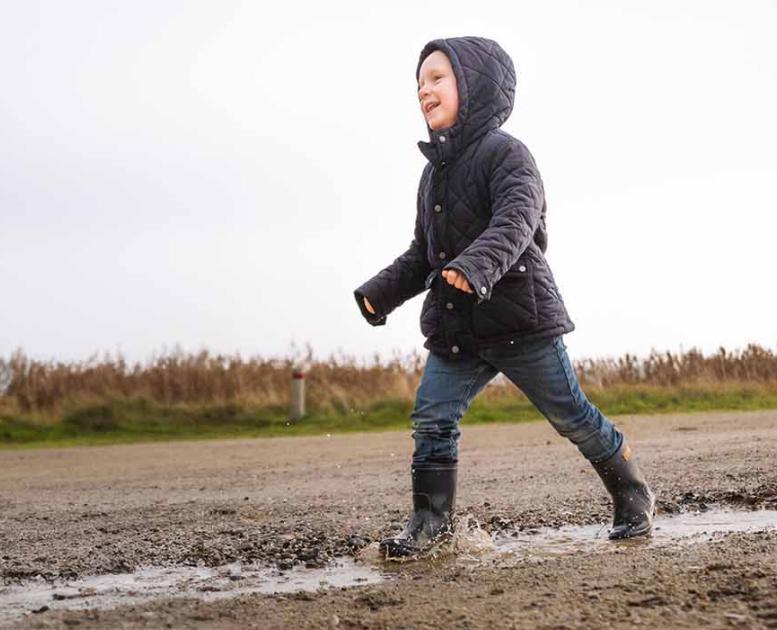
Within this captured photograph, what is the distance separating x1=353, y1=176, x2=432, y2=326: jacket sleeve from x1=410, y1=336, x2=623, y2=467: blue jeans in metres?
0.37

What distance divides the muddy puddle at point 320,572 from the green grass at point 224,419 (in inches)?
432

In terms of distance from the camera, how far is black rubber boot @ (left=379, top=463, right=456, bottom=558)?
5164mm

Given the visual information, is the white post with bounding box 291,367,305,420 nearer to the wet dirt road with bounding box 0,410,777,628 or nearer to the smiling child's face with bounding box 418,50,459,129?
the wet dirt road with bounding box 0,410,777,628

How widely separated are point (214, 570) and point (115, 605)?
0.77 metres

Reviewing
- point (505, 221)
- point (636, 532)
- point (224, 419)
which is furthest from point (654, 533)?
point (224, 419)

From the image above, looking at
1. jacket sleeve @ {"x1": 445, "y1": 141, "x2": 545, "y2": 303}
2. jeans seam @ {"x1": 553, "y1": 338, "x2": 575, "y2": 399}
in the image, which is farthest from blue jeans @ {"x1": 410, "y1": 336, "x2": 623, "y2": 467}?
jacket sleeve @ {"x1": 445, "y1": 141, "x2": 545, "y2": 303}

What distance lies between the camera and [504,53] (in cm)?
546

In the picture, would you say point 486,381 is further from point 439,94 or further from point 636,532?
point 439,94

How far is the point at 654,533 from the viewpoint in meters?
5.62

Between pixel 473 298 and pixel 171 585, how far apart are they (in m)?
1.72

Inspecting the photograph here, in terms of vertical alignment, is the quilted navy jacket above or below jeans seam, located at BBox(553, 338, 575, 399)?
above

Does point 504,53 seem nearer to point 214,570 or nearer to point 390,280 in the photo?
point 390,280

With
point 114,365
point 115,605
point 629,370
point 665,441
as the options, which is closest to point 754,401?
point 629,370

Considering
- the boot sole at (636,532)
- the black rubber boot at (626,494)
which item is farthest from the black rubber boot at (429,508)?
the boot sole at (636,532)
